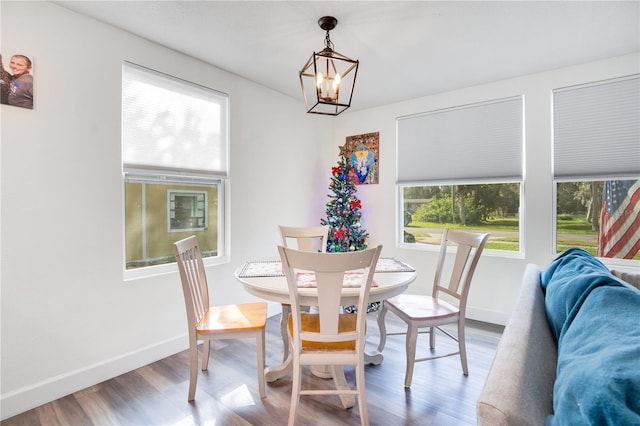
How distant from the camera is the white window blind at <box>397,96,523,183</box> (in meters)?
3.27

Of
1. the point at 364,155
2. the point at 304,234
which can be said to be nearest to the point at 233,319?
the point at 304,234

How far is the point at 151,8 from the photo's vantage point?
2.09 metres

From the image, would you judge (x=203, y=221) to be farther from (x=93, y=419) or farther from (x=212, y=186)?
(x=93, y=419)

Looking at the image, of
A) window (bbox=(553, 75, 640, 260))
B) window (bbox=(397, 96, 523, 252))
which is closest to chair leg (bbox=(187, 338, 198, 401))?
window (bbox=(397, 96, 523, 252))

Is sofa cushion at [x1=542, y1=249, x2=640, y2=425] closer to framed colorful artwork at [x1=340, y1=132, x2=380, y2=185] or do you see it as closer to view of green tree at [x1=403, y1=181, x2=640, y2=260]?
view of green tree at [x1=403, y1=181, x2=640, y2=260]

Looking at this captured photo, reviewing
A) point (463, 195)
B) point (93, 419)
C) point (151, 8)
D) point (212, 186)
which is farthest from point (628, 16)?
point (93, 419)

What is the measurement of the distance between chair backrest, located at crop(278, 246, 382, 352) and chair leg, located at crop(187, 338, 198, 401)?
715 mm

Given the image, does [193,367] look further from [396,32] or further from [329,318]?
[396,32]

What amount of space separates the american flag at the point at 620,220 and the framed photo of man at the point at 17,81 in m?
4.72

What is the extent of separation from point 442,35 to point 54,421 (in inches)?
147

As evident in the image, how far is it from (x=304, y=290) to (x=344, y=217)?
6.77 feet

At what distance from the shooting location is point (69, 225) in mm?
2125

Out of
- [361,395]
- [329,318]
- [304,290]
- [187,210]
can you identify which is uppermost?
[187,210]

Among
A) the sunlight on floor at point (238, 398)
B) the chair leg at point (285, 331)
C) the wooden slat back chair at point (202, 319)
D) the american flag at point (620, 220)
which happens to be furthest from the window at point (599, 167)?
the sunlight on floor at point (238, 398)
